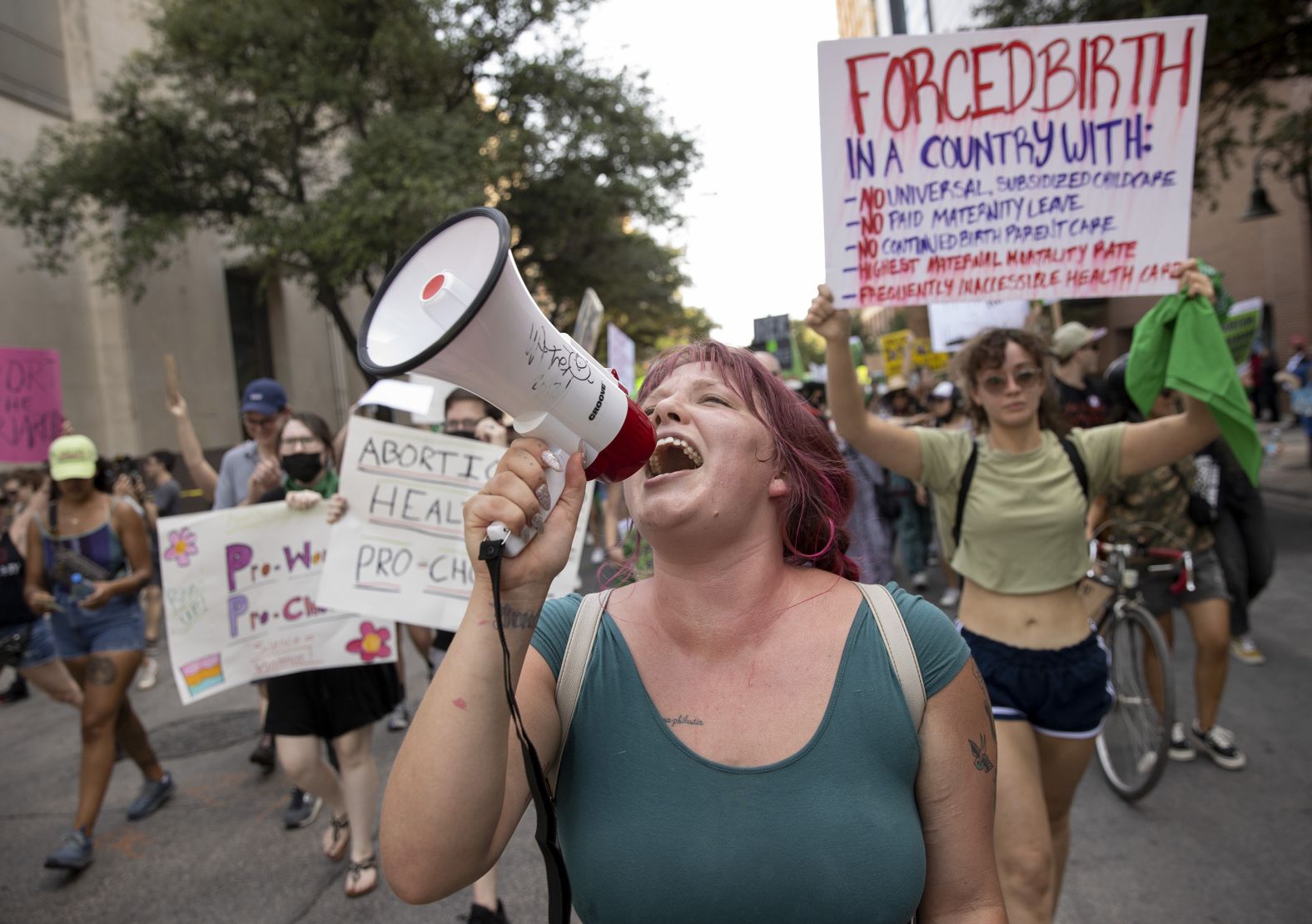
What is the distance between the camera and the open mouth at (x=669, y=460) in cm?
151

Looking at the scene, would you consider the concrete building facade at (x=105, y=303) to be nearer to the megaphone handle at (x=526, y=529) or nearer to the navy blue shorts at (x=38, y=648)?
the navy blue shorts at (x=38, y=648)

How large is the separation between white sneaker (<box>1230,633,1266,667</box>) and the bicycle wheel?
1762mm

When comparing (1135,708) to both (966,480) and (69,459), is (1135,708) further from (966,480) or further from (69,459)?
(69,459)

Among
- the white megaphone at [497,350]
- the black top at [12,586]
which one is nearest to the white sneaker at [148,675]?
the black top at [12,586]

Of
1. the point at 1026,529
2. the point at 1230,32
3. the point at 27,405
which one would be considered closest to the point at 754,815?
the point at 1026,529

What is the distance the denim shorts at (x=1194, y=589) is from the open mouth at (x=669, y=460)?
141 inches

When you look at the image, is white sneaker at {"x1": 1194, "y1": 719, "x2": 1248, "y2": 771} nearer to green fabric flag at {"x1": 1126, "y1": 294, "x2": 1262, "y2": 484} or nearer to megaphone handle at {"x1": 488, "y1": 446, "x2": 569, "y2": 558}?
green fabric flag at {"x1": 1126, "y1": 294, "x2": 1262, "y2": 484}

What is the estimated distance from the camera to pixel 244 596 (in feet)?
12.4

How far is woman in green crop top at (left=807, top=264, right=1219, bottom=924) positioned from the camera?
254 cm

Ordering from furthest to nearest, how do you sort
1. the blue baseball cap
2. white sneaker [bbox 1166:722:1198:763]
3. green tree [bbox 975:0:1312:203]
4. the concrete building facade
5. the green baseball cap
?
the concrete building facade, green tree [bbox 975:0:1312:203], the blue baseball cap, the green baseball cap, white sneaker [bbox 1166:722:1198:763]

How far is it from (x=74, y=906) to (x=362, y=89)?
13.6 metres

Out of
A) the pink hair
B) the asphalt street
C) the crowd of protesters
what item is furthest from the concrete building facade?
the pink hair

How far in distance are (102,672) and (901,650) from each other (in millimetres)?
4046

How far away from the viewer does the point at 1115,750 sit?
4.02m
